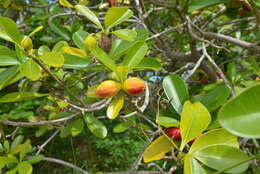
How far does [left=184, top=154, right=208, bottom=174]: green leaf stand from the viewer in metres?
0.49

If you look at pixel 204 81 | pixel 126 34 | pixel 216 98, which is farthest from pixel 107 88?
pixel 204 81

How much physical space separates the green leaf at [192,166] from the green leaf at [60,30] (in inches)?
44.2

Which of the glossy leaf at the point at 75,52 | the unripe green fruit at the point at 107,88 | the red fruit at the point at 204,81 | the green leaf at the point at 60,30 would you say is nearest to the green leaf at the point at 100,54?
the unripe green fruit at the point at 107,88

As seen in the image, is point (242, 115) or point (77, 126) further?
point (77, 126)

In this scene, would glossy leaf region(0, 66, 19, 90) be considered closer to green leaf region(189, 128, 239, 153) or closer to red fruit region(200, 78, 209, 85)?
green leaf region(189, 128, 239, 153)

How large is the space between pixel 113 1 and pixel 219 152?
0.88 m

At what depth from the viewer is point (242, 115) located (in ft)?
1.11

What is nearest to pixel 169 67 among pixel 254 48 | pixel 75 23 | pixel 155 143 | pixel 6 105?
pixel 75 23

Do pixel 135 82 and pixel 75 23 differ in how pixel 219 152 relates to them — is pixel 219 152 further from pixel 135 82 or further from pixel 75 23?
pixel 75 23

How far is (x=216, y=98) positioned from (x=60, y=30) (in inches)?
40.3

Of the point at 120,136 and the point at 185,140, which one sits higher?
the point at 185,140

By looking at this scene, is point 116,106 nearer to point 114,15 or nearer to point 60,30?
point 114,15

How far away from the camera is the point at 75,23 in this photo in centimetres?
154

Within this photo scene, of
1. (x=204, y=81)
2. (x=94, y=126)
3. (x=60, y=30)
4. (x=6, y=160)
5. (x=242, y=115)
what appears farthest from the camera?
(x=204, y=81)
